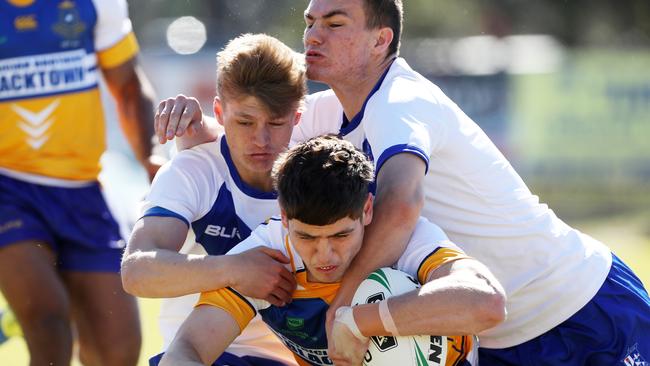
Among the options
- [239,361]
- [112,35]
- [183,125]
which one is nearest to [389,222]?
[239,361]

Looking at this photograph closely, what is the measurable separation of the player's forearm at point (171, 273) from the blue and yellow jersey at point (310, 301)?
0.19ft

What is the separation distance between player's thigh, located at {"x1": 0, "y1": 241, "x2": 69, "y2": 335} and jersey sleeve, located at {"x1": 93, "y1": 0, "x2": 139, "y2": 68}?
4.08 ft

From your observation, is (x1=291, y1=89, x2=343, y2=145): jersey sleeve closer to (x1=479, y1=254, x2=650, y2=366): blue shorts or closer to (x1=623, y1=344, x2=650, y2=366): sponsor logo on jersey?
(x1=479, y1=254, x2=650, y2=366): blue shorts

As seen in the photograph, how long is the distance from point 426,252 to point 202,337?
0.84 meters

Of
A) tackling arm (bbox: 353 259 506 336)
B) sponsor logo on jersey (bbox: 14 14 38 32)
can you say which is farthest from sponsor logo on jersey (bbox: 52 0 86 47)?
tackling arm (bbox: 353 259 506 336)

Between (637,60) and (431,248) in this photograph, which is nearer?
(431,248)

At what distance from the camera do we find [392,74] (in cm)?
450

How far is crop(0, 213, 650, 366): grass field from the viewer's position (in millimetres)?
7930

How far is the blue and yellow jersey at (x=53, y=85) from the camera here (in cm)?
600

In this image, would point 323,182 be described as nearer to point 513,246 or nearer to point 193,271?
point 193,271

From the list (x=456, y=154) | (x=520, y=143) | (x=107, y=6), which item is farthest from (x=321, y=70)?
(x=520, y=143)

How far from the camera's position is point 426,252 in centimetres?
391

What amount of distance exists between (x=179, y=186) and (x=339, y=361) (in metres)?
1.06

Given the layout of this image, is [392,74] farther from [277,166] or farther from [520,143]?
[520,143]
